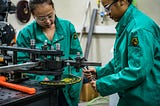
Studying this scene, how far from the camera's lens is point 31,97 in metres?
1.08

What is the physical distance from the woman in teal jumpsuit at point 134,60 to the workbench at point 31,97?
0.28 metres

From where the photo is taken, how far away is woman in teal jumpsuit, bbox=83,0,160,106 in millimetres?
1237

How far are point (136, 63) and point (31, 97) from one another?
0.51 m

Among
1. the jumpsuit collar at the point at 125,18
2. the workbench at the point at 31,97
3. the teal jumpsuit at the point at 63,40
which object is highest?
the jumpsuit collar at the point at 125,18

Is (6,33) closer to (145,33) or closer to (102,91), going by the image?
(102,91)

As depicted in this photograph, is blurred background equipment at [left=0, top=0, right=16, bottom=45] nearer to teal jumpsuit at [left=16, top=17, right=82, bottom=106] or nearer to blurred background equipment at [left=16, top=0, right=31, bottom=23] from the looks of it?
teal jumpsuit at [left=16, top=17, right=82, bottom=106]

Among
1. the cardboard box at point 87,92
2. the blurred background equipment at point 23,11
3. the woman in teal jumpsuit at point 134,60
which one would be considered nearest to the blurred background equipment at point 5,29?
the woman in teal jumpsuit at point 134,60

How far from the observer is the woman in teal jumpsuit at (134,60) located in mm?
1237

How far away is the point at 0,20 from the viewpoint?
1632 mm

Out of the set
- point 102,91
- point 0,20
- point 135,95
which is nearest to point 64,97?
point 102,91

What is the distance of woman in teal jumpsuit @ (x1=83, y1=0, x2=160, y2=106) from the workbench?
28cm

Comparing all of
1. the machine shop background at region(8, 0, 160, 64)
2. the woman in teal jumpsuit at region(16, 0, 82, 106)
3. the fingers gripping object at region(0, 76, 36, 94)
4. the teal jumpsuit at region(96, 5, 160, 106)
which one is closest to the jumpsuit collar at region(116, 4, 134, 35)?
the teal jumpsuit at region(96, 5, 160, 106)

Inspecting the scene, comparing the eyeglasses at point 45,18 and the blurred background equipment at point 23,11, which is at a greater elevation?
the blurred background equipment at point 23,11

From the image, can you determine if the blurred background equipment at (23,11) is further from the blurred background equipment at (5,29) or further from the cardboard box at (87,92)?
the blurred background equipment at (5,29)
